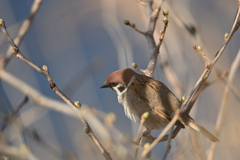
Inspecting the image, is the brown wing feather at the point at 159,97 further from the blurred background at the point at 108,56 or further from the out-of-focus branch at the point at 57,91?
the out-of-focus branch at the point at 57,91

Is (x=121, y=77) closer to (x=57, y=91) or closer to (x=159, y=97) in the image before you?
(x=159, y=97)

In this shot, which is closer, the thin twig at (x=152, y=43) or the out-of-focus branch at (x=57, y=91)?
the out-of-focus branch at (x=57, y=91)

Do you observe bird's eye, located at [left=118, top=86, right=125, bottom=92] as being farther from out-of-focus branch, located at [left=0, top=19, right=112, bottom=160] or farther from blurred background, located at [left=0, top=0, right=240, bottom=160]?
out-of-focus branch, located at [left=0, top=19, right=112, bottom=160]

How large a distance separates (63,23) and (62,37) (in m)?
0.36

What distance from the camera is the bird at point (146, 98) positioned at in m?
3.04

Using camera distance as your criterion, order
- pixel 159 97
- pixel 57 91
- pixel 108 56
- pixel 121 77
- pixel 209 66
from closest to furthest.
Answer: pixel 57 91, pixel 209 66, pixel 159 97, pixel 121 77, pixel 108 56

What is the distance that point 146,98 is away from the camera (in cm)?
312

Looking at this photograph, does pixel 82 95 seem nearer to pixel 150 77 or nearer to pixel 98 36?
pixel 98 36

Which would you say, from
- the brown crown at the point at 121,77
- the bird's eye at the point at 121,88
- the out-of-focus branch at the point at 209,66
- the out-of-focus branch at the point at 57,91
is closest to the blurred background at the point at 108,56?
the brown crown at the point at 121,77

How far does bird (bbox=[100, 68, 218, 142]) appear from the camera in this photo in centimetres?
304

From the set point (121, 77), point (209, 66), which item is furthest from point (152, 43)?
point (209, 66)

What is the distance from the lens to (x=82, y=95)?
466 centimetres

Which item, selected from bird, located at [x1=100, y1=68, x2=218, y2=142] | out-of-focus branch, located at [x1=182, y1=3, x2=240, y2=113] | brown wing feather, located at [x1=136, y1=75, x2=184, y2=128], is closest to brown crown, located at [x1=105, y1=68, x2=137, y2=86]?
bird, located at [x1=100, y1=68, x2=218, y2=142]

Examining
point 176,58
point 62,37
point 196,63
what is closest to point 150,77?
point 176,58
